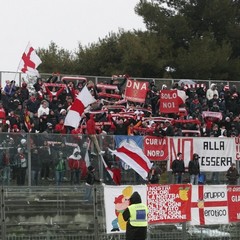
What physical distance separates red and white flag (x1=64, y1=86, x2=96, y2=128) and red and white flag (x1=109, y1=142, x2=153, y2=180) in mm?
1807

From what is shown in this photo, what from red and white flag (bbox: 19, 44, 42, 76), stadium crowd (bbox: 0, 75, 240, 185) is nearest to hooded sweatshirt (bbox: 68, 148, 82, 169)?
stadium crowd (bbox: 0, 75, 240, 185)

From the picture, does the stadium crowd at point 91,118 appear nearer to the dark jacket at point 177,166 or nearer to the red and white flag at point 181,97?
the red and white flag at point 181,97

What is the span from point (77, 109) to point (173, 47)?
3498 cm

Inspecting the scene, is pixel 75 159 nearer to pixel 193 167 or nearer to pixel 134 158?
pixel 134 158

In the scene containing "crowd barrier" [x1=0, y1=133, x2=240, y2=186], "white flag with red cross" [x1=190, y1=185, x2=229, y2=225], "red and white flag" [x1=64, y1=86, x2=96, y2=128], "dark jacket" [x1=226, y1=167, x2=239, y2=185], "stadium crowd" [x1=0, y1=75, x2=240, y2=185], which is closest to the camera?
"white flag with red cross" [x1=190, y1=185, x2=229, y2=225]

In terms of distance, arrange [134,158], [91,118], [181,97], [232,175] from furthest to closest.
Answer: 1. [181,97]
2. [232,175]
3. [91,118]
4. [134,158]

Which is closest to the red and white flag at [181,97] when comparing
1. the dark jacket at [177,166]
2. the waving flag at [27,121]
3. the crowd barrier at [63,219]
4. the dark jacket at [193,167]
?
the dark jacket at [193,167]

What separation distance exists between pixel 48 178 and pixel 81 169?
49.6 inches

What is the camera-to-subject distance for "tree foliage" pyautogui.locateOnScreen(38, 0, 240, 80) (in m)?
58.9

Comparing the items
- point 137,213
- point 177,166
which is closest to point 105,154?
point 177,166

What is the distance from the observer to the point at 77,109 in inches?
1096

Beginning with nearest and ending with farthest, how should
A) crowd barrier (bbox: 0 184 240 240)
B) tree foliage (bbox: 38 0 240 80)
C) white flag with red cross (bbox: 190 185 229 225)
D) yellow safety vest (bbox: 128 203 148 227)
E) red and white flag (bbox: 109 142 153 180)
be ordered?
yellow safety vest (bbox: 128 203 148 227) → crowd barrier (bbox: 0 184 240 240) → white flag with red cross (bbox: 190 185 229 225) → red and white flag (bbox: 109 142 153 180) → tree foliage (bbox: 38 0 240 80)

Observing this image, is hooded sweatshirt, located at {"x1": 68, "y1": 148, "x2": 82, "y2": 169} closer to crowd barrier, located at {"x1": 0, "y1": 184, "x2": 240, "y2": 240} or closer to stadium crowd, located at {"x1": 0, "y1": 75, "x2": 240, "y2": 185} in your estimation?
stadium crowd, located at {"x1": 0, "y1": 75, "x2": 240, "y2": 185}

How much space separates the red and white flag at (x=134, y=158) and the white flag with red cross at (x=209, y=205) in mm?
4816
